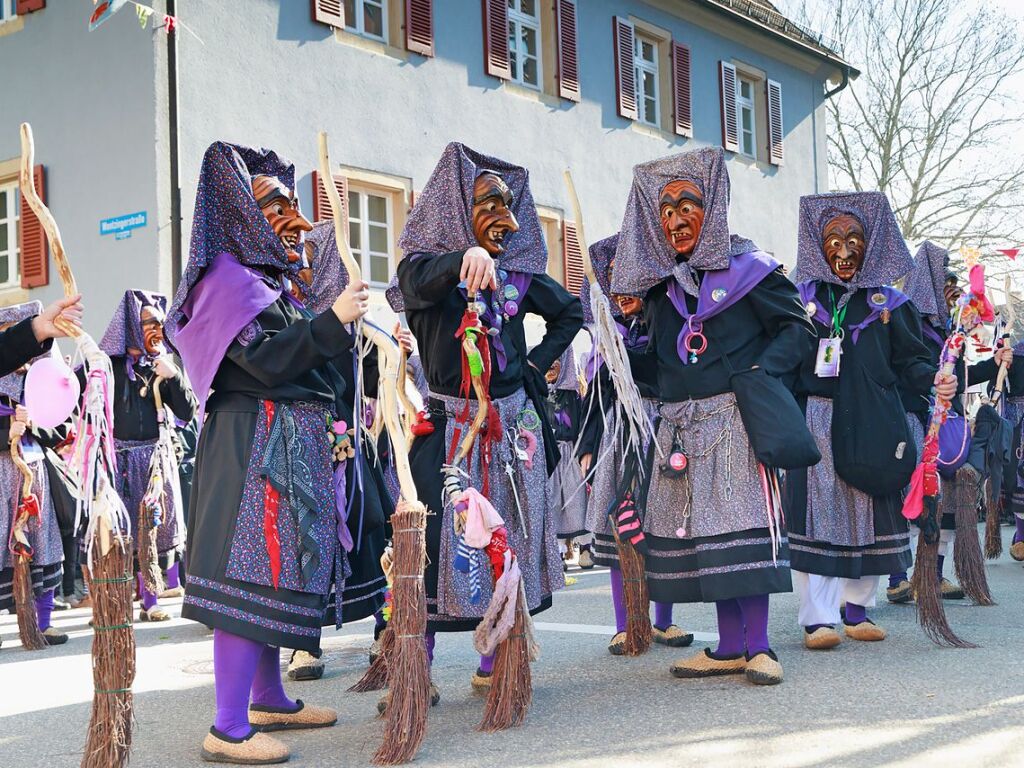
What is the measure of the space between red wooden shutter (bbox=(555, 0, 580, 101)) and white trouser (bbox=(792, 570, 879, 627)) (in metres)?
13.6

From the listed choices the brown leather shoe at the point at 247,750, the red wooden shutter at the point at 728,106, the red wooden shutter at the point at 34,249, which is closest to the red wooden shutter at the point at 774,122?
the red wooden shutter at the point at 728,106

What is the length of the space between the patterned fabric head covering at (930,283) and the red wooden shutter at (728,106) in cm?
1451

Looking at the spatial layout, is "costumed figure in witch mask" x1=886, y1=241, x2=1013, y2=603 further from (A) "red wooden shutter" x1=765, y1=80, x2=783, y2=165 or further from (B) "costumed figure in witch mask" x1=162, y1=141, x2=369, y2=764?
(A) "red wooden shutter" x1=765, y1=80, x2=783, y2=165

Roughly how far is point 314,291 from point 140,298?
370 cm

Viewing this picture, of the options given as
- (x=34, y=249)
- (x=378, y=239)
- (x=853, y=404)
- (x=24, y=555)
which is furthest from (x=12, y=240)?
(x=853, y=404)

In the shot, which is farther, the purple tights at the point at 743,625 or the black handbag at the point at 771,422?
the purple tights at the point at 743,625

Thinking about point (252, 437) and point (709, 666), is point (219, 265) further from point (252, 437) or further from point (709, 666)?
point (709, 666)

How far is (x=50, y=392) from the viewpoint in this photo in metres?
4.49

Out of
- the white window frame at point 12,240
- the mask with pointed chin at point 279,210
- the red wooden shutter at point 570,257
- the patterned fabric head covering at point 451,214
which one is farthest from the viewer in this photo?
the red wooden shutter at point 570,257

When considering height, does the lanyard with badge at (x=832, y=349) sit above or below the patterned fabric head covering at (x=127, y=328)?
below

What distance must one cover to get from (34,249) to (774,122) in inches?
556

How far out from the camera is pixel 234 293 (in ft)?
15.1

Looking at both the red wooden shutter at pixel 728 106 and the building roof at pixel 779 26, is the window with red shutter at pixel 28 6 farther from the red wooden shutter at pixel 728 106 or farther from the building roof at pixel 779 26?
the red wooden shutter at pixel 728 106

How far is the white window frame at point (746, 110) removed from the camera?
23.6 meters
